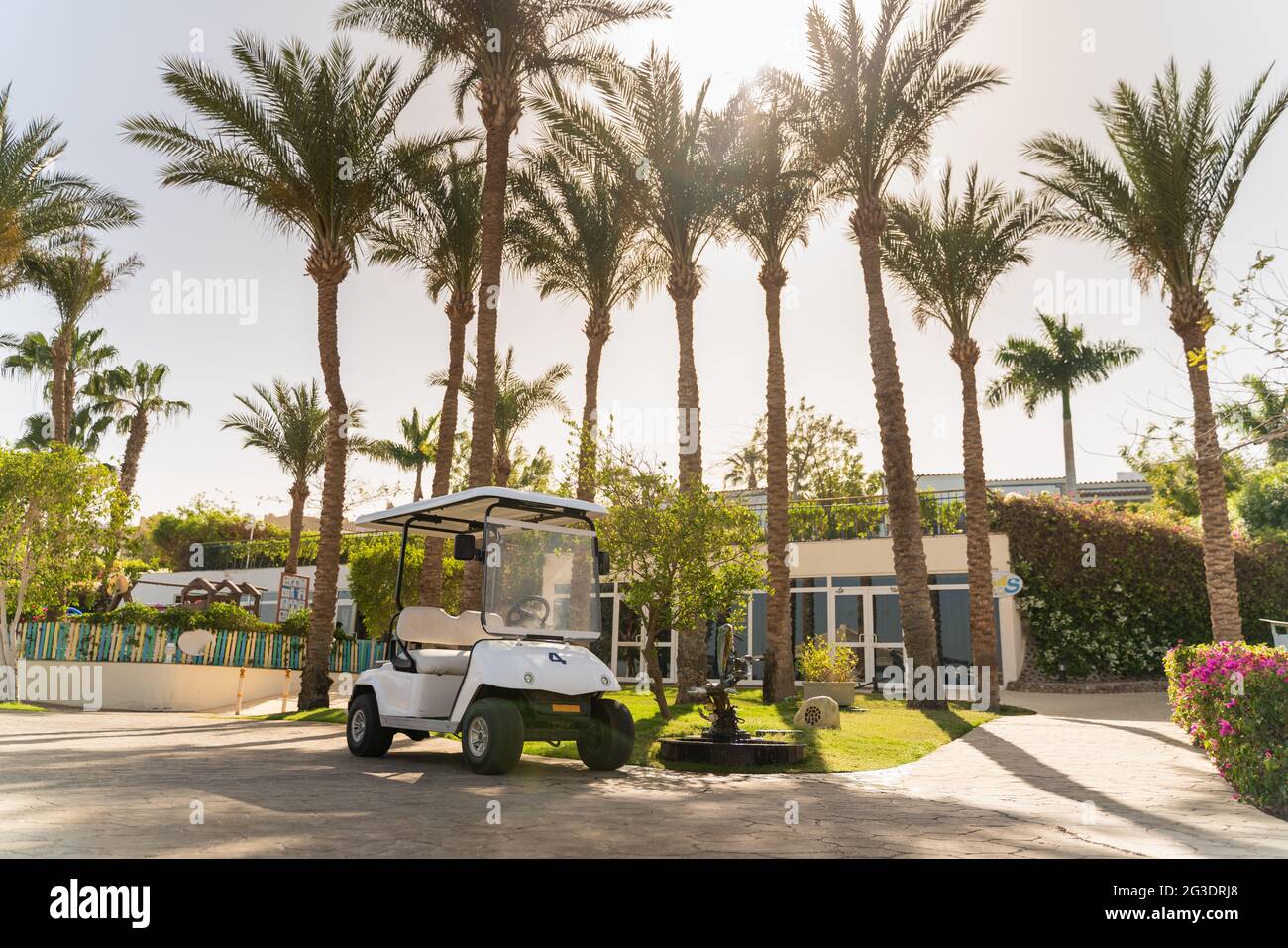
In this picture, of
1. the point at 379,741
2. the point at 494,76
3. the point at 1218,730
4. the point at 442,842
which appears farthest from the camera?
the point at 494,76

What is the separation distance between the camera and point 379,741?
30.3 feet

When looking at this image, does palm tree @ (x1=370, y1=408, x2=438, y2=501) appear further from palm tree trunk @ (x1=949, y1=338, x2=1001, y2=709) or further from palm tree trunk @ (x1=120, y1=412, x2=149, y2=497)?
palm tree trunk @ (x1=949, y1=338, x2=1001, y2=709)

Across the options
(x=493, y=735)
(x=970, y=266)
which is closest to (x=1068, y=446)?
(x=970, y=266)

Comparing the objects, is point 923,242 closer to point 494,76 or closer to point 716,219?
point 716,219

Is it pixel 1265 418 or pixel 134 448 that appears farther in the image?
pixel 134 448

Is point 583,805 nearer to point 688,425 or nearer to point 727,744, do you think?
point 727,744

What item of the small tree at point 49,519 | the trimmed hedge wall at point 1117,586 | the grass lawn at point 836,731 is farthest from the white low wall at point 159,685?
the trimmed hedge wall at point 1117,586

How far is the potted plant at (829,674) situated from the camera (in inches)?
657

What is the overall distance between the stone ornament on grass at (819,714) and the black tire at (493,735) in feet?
19.9

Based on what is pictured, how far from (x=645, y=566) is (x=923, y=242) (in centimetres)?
991

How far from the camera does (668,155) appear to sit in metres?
16.9

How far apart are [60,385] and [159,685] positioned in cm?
1008

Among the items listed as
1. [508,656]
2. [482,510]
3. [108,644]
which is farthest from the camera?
[108,644]

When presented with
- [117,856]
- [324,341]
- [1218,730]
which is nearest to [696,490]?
[1218,730]
